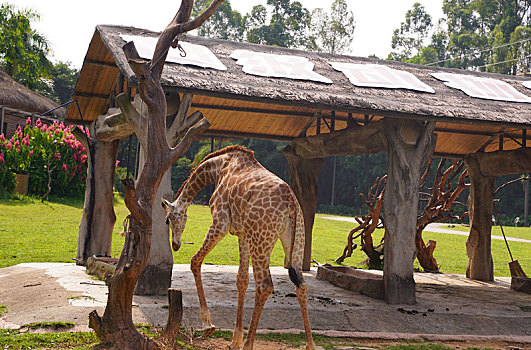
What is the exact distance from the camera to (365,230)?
1167cm

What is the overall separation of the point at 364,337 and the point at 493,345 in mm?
1435

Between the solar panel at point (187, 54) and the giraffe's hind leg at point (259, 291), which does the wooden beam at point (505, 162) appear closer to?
the solar panel at point (187, 54)

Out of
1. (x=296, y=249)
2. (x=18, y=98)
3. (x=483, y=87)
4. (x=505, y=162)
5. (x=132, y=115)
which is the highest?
(x=18, y=98)

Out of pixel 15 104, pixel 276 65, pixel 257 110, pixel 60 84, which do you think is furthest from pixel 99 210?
pixel 60 84

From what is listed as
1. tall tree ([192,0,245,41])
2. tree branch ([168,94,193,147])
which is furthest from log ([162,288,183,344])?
tall tree ([192,0,245,41])

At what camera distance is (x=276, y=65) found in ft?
27.5

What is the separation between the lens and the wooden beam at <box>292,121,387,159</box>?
27.7ft

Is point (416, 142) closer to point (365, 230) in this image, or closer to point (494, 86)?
point (494, 86)

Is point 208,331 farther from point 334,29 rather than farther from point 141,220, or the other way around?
point 334,29

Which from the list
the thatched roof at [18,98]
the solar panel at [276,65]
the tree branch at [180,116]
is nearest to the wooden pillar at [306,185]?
the solar panel at [276,65]

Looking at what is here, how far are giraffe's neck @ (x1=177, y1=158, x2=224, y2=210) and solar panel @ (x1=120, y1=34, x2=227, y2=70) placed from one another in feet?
4.98

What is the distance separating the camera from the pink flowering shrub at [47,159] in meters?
17.4

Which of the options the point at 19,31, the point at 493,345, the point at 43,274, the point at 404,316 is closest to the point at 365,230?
the point at 404,316

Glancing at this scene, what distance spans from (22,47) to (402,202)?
75.8ft
